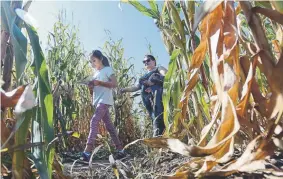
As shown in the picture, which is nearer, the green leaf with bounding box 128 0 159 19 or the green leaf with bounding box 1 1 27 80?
the green leaf with bounding box 1 1 27 80

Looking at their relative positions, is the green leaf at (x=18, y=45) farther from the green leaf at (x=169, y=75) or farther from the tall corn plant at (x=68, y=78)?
the tall corn plant at (x=68, y=78)

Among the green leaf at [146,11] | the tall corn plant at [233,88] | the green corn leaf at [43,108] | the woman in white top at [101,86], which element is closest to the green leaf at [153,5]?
the green leaf at [146,11]

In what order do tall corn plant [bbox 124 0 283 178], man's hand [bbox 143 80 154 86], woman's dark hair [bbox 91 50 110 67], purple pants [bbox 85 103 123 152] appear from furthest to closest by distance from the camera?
man's hand [bbox 143 80 154 86] → woman's dark hair [bbox 91 50 110 67] → purple pants [bbox 85 103 123 152] → tall corn plant [bbox 124 0 283 178]

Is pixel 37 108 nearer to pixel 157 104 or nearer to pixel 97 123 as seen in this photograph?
pixel 97 123

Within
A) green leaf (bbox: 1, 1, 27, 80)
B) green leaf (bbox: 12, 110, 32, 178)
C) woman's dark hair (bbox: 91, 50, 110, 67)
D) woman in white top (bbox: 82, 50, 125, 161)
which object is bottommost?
green leaf (bbox: 12, 110, 32, 178)

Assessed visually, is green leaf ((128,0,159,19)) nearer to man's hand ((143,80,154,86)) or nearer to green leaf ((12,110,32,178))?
green leaf ((12,110,32,178))

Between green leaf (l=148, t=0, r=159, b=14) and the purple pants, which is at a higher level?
green leaf (l=148, t=0, r=159, b=14)

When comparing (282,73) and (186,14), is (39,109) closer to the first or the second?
(282,73)

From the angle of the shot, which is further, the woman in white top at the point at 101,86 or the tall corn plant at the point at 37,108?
the woman in white top at the point at 101,86

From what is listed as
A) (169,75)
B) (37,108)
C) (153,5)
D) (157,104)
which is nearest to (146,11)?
(153,5)

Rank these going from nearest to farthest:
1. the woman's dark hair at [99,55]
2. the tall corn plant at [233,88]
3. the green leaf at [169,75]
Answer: the tall corn plant at [233,88], the green leaf at [169,75], the woman's dark hair at [99,55]

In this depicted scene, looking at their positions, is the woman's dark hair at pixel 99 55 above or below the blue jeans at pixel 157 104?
above

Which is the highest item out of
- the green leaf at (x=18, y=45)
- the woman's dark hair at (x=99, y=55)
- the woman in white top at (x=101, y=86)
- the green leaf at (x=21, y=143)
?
the woman's dark hair at (x=99, y=55)

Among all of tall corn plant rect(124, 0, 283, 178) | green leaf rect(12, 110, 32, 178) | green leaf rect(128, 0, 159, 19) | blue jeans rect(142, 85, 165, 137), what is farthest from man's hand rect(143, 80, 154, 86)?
green leaf rect(12, 110, 32, 178)
